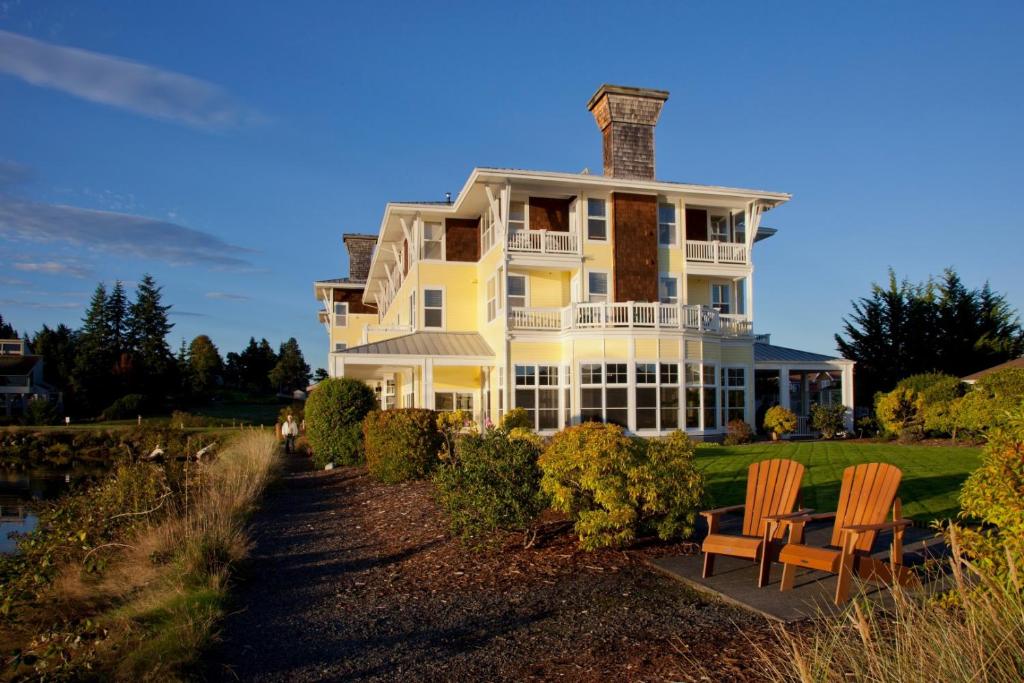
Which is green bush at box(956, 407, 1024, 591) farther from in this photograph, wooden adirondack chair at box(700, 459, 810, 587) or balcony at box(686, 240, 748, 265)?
balcony at box(686, 240, 748, 265)

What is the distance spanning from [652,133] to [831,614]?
77.7 feet

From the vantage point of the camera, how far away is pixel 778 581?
7164 millimetres

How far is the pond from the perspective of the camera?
48.7ft

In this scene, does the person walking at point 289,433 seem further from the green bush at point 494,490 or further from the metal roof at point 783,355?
the green bush at point 494,490

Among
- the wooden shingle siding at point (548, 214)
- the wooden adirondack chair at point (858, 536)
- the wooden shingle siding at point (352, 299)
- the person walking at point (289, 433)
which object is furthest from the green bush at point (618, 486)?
the wooden shingle siding at point (352, 299)

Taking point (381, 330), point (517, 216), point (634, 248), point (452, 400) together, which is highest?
point (517, 216)

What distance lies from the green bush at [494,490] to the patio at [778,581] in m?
1.51

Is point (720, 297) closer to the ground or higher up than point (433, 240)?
closer to the ground

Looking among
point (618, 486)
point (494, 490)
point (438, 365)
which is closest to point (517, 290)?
point (438, 365)

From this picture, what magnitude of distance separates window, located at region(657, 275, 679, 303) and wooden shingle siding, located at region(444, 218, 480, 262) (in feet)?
22.7

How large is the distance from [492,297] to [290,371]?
59458 millimetres

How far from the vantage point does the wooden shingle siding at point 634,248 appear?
2595cm

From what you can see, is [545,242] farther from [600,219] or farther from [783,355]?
[783,355]

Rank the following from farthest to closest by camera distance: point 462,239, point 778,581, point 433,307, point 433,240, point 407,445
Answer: point 433,240
point 462,239
point 433,307
point 407,445
point 778,581
